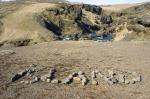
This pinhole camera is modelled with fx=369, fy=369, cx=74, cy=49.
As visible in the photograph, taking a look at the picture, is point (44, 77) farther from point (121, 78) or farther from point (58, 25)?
point (58, 25)

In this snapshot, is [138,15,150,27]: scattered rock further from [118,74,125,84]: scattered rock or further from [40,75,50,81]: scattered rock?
[40,75,50,81]: scattered rock

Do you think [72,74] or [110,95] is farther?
[72,74]

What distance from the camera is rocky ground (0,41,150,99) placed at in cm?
1955

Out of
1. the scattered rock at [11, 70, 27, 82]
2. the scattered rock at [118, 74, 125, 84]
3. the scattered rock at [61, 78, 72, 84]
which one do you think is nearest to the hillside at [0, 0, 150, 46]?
the scattered rock at [118, 74, 125, 84]

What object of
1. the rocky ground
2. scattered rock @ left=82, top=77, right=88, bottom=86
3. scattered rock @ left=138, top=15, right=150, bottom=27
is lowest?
scattered rock @ left=138, top=15, right=150, bottom=27

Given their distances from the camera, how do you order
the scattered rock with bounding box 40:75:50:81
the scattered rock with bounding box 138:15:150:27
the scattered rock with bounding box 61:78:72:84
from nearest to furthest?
the scattered rock with bounding box 61:78:72:84
the scattered rock with bounding box 40:75:50:81
the scattered rock with bounding box 138:15:150:27

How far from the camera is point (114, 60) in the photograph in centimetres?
2600

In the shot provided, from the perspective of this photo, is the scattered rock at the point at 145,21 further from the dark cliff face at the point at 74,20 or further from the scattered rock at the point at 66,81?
the dark cliff face at the point at 74,20

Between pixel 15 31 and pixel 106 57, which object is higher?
pixel 106 57

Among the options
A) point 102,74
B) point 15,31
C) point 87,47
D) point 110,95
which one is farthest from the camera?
point 15,31

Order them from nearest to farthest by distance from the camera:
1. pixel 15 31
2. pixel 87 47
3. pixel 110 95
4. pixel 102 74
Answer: pixel 110 95 → pixel 102 74 → pixel 87 47 → pixel 15 31

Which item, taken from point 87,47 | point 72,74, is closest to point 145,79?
point 72,74

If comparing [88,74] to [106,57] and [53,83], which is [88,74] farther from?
Answer: [106,57]

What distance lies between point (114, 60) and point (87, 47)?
6073 mm
